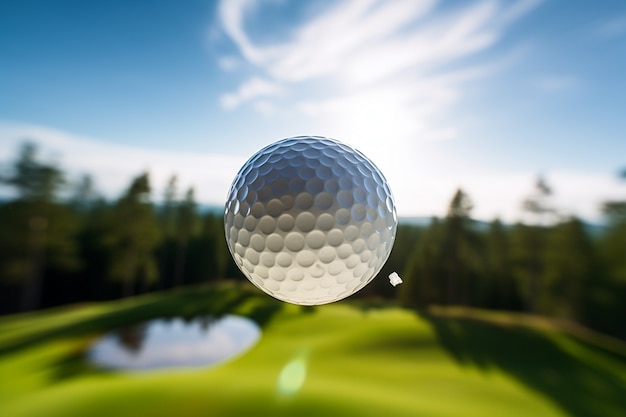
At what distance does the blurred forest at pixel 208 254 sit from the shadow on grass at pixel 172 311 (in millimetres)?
8258

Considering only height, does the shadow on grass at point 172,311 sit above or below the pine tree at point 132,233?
below

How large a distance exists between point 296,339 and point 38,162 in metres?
24.9

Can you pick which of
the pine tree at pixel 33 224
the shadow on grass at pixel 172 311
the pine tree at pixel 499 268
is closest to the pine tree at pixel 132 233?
the pine tree at pixel 33 224

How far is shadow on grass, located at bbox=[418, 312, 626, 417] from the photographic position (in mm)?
17719

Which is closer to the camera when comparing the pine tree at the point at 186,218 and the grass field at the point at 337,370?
the grass field at the point at 337,370

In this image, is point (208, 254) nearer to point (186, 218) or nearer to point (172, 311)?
point (186, 218)

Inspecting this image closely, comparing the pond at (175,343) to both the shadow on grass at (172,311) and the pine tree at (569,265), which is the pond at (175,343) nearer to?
the shadow on grass at (172,311)

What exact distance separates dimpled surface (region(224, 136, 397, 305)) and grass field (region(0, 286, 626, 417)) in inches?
389

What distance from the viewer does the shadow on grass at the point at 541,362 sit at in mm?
17719

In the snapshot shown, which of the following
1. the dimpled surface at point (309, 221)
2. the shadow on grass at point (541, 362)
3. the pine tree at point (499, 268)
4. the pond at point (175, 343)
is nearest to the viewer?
the dimpled surface at point (309, 221)

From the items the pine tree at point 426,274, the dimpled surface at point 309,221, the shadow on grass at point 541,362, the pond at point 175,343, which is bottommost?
the pond at point 175,343

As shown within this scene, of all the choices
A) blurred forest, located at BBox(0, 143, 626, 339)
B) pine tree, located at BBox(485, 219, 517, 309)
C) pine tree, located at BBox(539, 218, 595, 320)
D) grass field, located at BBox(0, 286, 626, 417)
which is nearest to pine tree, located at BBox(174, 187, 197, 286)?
blurred forest, located at BBox(0, 143, 626, 339)

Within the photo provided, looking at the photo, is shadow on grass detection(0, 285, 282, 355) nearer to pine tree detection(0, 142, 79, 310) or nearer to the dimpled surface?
pine tree detection(0, 142, 79, 310)

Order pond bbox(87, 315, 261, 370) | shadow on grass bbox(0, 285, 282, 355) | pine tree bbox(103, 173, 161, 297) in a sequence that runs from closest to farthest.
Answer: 1. pond bbox(87, 315, 261, 370)
2. shadow on grass bbox(0, 285, 282, 355)
3. pine tree bbox(103, 173, 161, 297)
